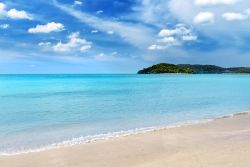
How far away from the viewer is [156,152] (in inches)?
387

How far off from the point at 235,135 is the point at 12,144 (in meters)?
7.76

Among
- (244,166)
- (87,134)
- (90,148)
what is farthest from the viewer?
(87,134)

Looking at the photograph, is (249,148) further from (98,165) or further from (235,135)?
(98,165)

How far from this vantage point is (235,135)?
12.3 metres

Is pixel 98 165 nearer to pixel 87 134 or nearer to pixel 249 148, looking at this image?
pixel 249 148

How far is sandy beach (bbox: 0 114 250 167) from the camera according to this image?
8398mm

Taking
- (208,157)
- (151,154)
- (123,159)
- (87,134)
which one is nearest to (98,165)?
(123,159)

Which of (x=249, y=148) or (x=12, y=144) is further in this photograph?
(x=12, y=144)

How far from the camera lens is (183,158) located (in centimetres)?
863

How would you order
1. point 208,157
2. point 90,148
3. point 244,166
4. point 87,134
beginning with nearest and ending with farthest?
1. point 244,166
2. point 208,157
3. point 90,148
4. point 87,134

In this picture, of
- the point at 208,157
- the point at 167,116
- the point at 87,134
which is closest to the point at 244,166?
the point at 208,157

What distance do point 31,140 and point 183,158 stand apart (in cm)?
610

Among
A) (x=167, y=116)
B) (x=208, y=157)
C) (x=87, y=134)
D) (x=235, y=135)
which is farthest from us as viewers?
(x=167, y=116)

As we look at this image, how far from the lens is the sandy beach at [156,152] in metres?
8.40
